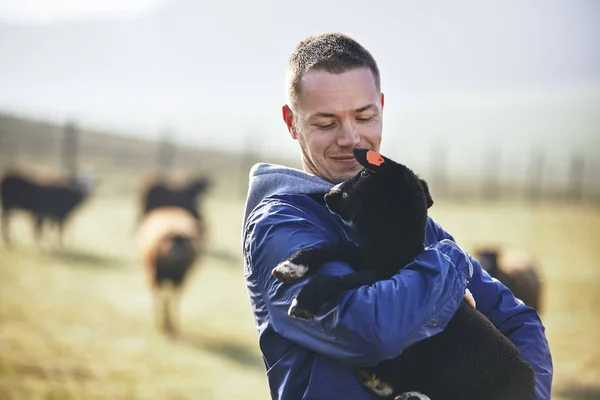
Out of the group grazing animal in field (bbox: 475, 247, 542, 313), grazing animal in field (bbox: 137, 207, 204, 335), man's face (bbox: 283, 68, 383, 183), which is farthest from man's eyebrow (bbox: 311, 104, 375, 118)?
grazing animal in field (bbox: 137, 207, 204, 335)

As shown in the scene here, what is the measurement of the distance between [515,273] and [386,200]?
721 centimetres

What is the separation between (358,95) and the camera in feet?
8.43

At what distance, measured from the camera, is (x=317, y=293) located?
84.3 inches

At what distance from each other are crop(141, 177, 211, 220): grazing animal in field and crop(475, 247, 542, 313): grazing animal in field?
40.7 ft

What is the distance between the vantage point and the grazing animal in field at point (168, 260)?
13.0 m

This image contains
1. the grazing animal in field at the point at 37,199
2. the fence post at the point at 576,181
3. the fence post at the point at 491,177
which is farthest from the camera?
the fence post at the point at 491,177

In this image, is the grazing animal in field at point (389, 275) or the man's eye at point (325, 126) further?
the man's eye at point (325, 126)

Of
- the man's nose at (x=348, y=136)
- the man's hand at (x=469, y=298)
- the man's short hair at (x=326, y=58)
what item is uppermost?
the man's short hair at (x=326, y=58)

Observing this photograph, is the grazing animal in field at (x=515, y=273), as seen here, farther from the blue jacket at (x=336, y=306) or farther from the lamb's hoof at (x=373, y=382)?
the lamb's hoof at (x=373, y=382)

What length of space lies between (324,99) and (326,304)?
31.5 inches

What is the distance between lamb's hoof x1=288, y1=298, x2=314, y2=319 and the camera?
214cm

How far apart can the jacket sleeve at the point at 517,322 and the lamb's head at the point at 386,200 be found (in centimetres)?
30

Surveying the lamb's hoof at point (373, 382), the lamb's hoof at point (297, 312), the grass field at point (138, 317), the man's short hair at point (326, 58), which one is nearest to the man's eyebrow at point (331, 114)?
the man's short hair at point (326, 58)

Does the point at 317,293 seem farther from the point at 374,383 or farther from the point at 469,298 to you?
the point at 469,298
